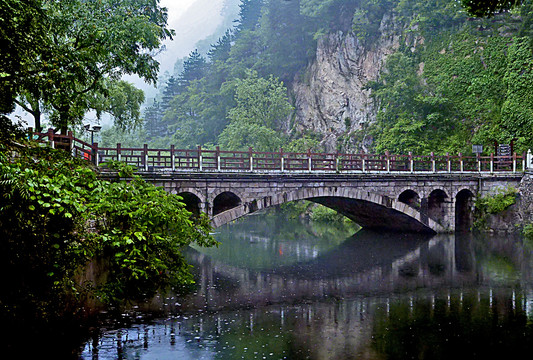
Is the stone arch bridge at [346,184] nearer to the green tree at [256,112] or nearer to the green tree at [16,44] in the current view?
the green tree at [16,44]

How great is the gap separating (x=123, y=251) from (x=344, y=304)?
7924mm

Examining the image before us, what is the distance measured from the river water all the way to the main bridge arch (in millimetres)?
2849

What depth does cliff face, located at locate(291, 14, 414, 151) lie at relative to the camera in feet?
166

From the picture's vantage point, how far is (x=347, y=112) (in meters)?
53.2

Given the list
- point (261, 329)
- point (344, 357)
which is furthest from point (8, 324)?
point (344, 357)

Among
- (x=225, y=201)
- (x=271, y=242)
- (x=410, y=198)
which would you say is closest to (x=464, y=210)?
(x=410, y=198)

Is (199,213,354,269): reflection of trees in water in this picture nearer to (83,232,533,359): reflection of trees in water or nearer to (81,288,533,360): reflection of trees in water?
(83,232,533,359): reflection of trees in water

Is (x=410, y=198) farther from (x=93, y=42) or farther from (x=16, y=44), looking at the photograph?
(x=16, y=44)

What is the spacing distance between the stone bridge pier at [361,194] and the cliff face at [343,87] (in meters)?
14.9

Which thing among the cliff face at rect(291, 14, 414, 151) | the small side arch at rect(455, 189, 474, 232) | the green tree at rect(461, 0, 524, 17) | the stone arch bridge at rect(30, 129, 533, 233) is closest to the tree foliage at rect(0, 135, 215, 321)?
the stone arch bridge at rect(30, 129, 533, 233)

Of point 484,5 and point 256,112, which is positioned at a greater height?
point 256,112

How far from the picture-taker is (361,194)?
1177 inches

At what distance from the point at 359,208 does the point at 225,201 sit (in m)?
11.8

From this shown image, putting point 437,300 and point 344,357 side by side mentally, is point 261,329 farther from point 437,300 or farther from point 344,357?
point 437,300
